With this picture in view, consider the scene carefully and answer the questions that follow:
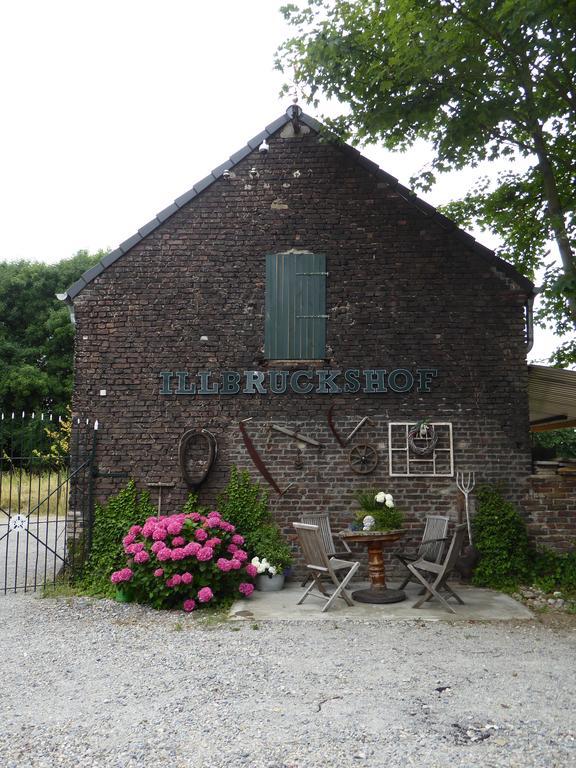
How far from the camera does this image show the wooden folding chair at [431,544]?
800cm

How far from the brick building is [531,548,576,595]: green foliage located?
819mm

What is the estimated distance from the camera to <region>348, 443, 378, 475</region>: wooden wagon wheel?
8969 millimetres

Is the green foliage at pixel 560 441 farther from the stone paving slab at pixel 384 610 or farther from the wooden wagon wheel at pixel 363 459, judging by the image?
the stone paving slab at pixel 384 610

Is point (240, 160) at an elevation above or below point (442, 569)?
above

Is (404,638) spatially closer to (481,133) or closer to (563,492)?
(563,492)

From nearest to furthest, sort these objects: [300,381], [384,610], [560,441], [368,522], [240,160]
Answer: [384,610], [368,522], [300,381], [240,160], [560,441]

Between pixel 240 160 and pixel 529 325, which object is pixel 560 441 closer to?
pixel 529 325

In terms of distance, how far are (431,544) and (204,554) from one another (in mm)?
2782

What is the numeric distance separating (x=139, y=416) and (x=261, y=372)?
177 cm

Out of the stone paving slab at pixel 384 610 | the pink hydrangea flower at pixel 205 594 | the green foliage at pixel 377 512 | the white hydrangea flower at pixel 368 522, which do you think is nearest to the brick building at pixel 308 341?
the green foliage at pixel 377 512

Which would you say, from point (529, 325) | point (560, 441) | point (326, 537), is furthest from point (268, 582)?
point (560, 441)

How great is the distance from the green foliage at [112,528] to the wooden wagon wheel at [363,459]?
2746 millimetres

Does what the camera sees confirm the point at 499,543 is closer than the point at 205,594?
No

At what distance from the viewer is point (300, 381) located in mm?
9148
